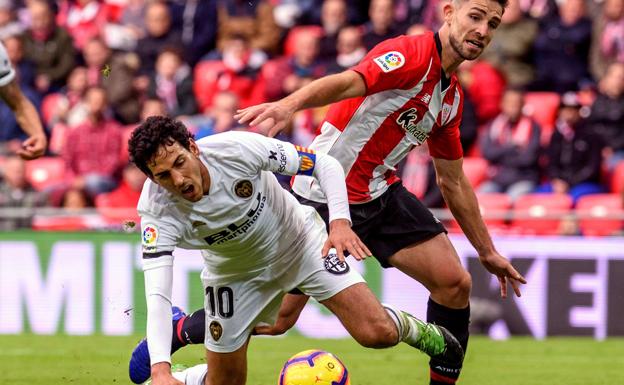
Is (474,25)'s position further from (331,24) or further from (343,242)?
(331,24)

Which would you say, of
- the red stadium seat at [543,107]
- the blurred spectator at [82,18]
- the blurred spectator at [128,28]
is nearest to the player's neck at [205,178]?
the red stadium seat at [543,107]

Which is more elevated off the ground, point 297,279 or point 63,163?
point 297,279

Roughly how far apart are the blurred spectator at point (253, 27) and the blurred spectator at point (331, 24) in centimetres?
71

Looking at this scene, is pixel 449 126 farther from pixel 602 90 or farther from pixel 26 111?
pixel 602 90

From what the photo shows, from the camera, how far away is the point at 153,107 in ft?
46.5

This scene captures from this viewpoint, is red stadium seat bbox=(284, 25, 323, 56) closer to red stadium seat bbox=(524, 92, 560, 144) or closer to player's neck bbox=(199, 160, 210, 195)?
red stadium seat bbox=(524, 92, 560, 144)

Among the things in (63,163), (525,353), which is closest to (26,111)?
(525,353)

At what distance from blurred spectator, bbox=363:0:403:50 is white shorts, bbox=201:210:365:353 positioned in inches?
288

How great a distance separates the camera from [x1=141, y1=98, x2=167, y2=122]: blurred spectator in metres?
14.1

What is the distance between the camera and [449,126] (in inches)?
295

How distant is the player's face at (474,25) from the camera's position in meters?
7.01

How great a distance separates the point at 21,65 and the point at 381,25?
4.80 m

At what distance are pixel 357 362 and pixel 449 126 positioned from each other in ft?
11.3

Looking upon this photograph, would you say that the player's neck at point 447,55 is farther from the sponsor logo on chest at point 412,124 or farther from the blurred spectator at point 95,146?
the blurred spectator at point 95,146
